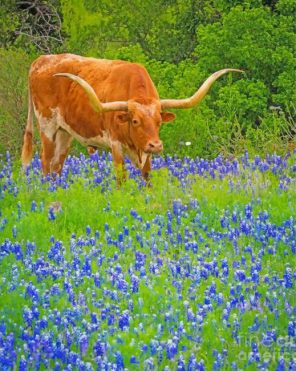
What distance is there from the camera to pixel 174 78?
58.2 feet

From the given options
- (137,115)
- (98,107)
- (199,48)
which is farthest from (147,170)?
(199,48)

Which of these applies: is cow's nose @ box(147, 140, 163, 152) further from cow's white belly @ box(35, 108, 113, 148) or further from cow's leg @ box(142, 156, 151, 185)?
cow's white belly @ box(35, 108, 113, 148)

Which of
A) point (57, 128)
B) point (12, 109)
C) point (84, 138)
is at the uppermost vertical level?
point (84, 138)

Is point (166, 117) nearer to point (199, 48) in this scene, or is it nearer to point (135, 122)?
point (135, 122)

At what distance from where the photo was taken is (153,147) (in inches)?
460

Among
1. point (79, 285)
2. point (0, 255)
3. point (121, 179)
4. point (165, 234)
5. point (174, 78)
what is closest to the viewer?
point (79, 285)

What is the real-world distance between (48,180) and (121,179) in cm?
111

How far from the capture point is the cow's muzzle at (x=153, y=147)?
460 inches

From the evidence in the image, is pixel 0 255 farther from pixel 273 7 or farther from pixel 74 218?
pixel 273 7

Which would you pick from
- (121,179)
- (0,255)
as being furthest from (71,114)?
(0,255)

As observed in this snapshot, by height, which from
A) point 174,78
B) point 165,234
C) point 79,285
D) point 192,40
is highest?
point 79,285

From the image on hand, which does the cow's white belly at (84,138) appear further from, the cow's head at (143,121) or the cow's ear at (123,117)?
the cow's ear at (123,117)

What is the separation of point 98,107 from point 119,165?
0.68 m

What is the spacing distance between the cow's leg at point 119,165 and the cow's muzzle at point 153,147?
1.16ft
